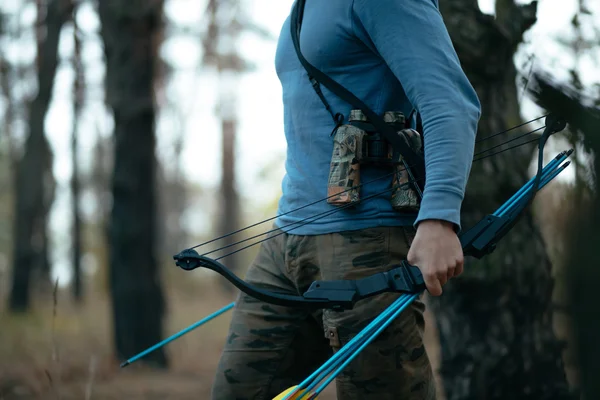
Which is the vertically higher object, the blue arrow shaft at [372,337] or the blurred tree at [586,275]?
the blurred tree at [586,275]

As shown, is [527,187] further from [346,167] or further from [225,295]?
[225,295]

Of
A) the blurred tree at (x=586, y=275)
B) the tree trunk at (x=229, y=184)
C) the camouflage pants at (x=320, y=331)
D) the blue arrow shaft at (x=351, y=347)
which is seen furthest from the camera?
the tree trunk at (x=229, y=184)

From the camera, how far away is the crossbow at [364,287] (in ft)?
6.18

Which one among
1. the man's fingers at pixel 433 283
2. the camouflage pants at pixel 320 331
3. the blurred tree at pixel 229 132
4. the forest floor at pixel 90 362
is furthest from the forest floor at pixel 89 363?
the blurred tree at pixel 229 132

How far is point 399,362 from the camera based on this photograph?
204 centimetres

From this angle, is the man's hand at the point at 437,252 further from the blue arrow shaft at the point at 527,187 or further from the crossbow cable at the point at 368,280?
the blue arrow shaft at the point at 527,187

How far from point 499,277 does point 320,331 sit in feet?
5.27

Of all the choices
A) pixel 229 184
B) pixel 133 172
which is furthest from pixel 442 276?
pixel 229 184

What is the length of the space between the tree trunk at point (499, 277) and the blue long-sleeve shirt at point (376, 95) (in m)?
1.51

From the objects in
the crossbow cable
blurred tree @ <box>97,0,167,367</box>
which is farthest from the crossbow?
blurred tree @ <box>97,0,167,367</box>

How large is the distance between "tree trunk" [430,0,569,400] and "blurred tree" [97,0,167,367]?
397 centimetres

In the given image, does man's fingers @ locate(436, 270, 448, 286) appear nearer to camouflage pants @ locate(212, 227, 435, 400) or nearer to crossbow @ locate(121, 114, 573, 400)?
crossbow @ locate(121, 114, 573, 400)

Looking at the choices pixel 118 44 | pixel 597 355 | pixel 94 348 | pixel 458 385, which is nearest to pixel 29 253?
pixel 94 348

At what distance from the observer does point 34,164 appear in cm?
1273
